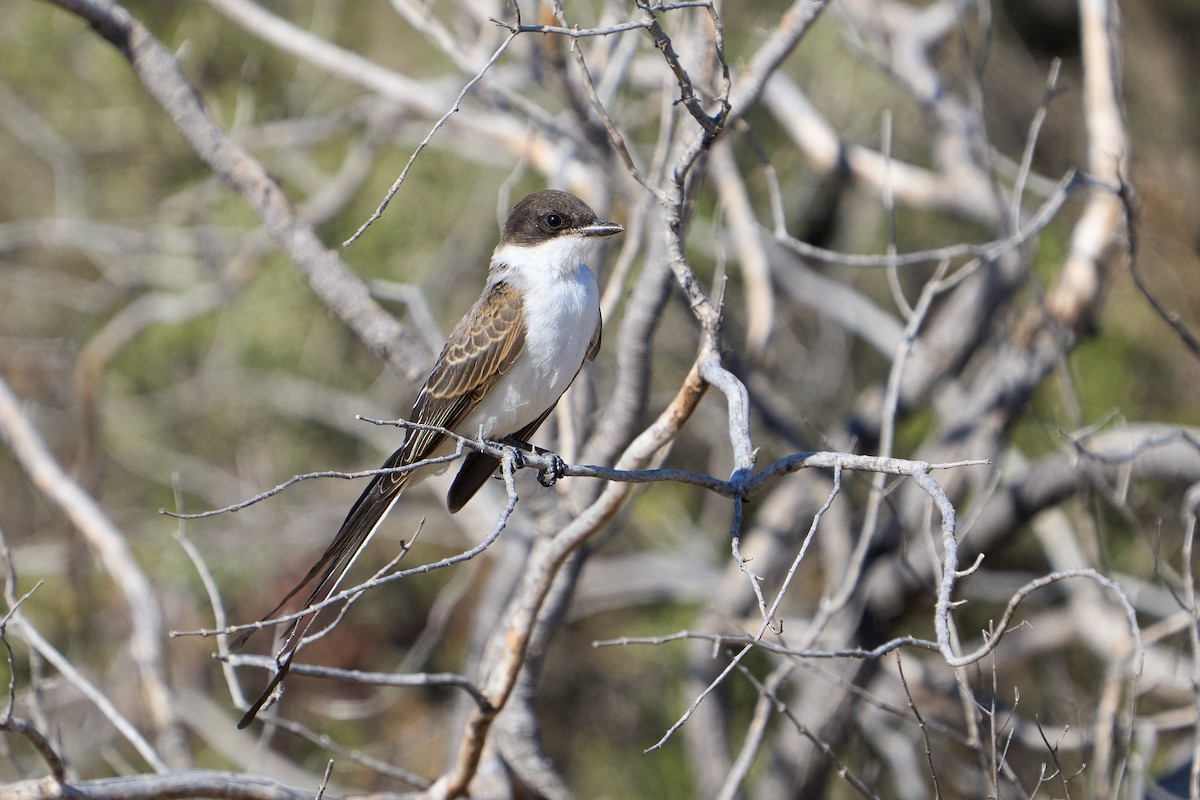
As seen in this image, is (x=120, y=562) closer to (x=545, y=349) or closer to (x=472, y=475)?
(x=472, y=475)

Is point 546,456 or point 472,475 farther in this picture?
point 472,475

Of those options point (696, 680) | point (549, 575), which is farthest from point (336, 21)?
point (549, 575)

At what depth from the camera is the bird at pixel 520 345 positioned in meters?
4.27

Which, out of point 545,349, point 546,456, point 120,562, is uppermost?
point 545,349

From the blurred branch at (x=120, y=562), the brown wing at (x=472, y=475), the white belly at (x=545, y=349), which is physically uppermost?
the white belly at (x=545, y=349)

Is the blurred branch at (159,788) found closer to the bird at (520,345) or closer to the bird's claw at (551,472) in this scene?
the bird at (520,345)

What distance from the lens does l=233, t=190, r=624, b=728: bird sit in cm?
427

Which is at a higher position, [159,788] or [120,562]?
[159,788]

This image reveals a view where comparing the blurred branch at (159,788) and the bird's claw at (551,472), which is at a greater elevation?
the bird's claw at (551,472)

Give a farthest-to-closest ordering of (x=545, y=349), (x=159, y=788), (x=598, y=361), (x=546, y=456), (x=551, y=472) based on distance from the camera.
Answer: (x=598, y=361), (x=545, y=349), (x=546, y=456), (x=551, y=472), (x=159, y=788)

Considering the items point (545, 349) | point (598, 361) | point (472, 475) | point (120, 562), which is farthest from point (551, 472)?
point (598, 361)

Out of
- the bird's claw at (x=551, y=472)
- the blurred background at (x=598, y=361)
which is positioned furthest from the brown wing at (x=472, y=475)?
the blurred background at (x=598, y=361)

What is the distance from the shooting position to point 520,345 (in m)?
4.32

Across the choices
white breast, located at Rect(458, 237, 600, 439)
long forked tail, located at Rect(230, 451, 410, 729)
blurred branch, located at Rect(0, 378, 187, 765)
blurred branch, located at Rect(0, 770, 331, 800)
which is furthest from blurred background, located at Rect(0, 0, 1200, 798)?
blurred branch, located at Rect(0, 770, 331, 800)
